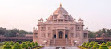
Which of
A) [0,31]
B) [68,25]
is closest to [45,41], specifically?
[68,25]

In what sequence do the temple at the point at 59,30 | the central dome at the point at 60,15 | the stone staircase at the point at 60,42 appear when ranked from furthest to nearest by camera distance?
1. the central dome at the point at 60,15
2. the temple at the point at 59,30
3. the stone staircase at the point at 60,42

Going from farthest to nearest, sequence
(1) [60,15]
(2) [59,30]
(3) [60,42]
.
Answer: (1) [60,15] < (2) [59,30] < (3) [60,42]

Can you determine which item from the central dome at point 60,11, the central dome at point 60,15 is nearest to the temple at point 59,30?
the central dome at point 60,15

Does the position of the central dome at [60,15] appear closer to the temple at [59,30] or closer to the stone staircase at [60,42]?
the temple at [59,30]

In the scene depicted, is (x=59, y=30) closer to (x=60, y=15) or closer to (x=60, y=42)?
(x=60, y=42)

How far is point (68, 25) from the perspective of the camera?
53625 millimetres

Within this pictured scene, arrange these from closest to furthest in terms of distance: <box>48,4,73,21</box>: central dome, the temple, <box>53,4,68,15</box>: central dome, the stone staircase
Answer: the stone staircase, the temple, <box>48,4,73,21</box>: central dome, <box>53,4,68,15</box>: central dome

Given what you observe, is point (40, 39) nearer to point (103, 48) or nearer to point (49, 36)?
point (49, 36)

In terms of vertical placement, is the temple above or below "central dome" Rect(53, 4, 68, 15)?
below

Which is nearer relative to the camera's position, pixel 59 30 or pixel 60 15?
pixel 59 30

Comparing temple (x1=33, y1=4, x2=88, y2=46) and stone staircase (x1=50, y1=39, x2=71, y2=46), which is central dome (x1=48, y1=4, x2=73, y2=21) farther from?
stone staircase (x1=50, y1=39, x2=71, y2=46)

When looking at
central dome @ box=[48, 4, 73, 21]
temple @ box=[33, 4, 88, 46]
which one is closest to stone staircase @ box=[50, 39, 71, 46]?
temple @ box=[33, 4, 88, 46]

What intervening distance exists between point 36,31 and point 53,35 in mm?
6838

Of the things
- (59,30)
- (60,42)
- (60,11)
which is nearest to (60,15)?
(60,11)
